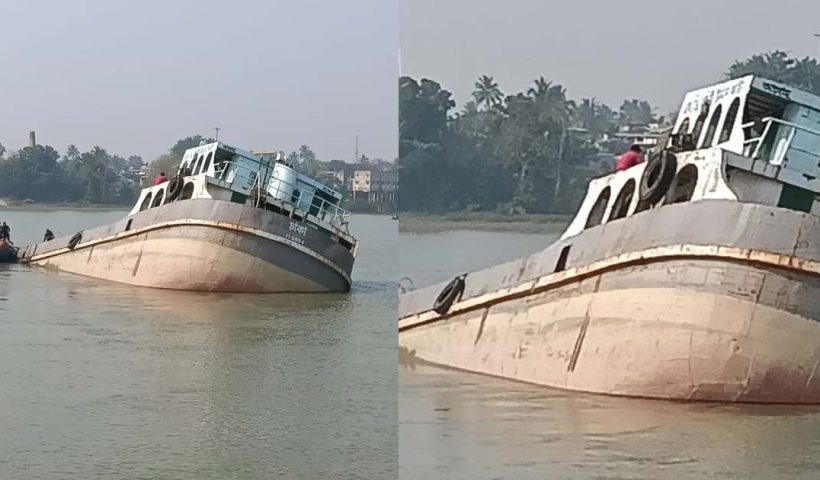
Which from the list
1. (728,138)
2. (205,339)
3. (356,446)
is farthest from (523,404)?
(205,339)

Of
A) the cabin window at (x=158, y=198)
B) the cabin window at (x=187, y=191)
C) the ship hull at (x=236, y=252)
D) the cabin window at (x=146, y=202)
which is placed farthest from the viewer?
the cabin window at (x=146, y=202)

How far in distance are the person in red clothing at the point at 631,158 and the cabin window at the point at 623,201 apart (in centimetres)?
17

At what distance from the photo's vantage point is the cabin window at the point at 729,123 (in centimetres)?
828

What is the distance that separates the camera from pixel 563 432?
699 cm

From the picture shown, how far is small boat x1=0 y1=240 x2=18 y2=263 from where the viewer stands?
22172 millimetres

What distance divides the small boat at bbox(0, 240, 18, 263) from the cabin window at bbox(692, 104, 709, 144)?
1644 centimetres

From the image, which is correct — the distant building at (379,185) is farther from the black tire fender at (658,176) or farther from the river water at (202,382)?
the black tire fender at (658,176)

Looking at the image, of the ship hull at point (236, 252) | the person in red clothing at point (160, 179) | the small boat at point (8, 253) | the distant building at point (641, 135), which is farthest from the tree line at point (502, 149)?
the small boat at point (8, 253)

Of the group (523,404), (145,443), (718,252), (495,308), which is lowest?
(145,443)

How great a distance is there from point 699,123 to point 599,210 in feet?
3.31

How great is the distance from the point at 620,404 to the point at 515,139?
191 cm

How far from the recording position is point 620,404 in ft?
24.8

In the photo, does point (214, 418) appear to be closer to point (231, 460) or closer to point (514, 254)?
point (231, 460)

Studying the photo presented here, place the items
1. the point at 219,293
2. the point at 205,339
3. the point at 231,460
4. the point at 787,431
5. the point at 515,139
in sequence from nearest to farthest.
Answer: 1. the point at 787,431
2. the point at 231,460
3. the point at 515,139
4. the point at 205,339
5. the point at 219,293
